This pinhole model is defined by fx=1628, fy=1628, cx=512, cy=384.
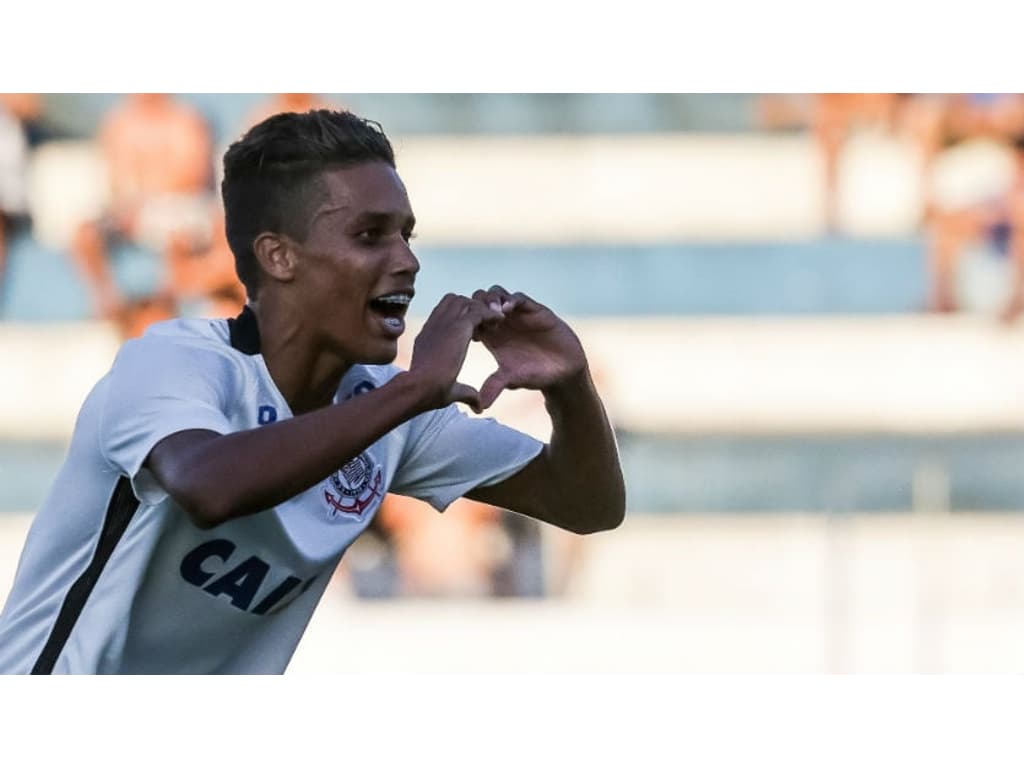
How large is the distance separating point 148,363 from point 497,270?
655 centimetres

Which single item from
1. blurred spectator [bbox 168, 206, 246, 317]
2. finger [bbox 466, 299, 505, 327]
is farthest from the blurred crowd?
finger [bbox 466, 299, 505, 327]

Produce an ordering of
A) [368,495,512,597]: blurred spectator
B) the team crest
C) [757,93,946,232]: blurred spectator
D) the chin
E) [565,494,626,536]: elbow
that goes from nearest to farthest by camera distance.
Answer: the chin
the team crest
[565,494,626,536]: elbow
[368,495,512,597]: blurred spectator
[757,93,946,232]: blurred spectator

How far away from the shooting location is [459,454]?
301 centimetres

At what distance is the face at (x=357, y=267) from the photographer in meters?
2.73

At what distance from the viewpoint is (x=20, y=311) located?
29.9 feet

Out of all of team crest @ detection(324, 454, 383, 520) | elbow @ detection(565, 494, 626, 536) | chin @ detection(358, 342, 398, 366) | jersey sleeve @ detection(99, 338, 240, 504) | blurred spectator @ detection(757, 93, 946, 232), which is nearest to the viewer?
jersey sleeve @ detection(99, 338, 240, 504)

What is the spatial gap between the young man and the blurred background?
19.1ft

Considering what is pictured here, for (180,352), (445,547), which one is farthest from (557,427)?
(445,547)

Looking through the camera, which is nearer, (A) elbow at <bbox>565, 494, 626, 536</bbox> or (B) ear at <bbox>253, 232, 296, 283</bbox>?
(B) ear at <bbox>253, 232, 296, 283</bbox>

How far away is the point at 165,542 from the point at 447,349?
→ 0.62 meters

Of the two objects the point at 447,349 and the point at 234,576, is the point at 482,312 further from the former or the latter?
the point at 234,576

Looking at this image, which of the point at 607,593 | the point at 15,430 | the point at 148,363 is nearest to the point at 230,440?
the point at 148,363

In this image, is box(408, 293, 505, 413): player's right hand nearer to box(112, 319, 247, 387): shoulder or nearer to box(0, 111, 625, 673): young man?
box(0, 111, 625, 673): young man

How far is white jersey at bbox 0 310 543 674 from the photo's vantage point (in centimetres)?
254
